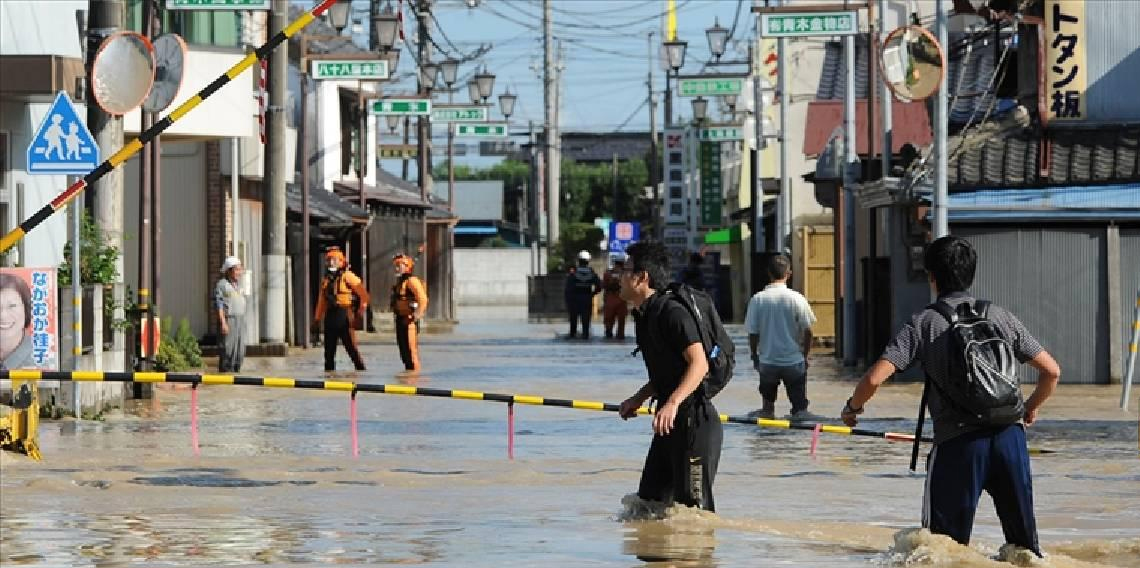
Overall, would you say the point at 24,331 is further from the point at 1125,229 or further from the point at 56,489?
the point at 1125,229

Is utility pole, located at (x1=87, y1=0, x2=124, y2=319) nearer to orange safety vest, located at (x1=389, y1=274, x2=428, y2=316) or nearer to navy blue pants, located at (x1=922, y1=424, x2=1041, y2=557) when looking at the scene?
orange safety vest, located at (x1=389, y1=274, x2=428, y2=316)

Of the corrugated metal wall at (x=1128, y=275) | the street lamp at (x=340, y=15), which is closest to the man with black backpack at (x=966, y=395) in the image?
the corrugated metal wall at (x=1128, y=275)

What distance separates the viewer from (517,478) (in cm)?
1512

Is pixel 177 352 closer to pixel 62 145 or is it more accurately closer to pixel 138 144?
pixel 62 145

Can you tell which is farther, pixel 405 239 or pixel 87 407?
pixel 405 239

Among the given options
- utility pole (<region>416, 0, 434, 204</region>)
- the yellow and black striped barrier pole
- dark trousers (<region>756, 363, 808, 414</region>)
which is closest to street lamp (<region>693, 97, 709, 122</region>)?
utility pole (<region>416, 0, 434, 204</region>)

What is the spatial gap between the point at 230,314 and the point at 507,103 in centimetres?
3543

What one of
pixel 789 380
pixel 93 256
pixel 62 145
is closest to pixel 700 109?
pixel 93 256

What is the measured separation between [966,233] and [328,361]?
864 cm

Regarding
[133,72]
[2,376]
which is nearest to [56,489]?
[2,376]

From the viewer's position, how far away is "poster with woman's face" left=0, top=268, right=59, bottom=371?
18.5 meters

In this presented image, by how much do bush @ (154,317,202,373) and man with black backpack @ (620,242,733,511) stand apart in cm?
1465

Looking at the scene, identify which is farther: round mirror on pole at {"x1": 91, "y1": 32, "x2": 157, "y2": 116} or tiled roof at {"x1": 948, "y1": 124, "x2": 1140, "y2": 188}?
tiled roof at {"x1": 948, "y1": 124, "x2": 1140, "y2": 188}

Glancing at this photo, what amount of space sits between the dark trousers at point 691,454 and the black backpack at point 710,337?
118 mm
